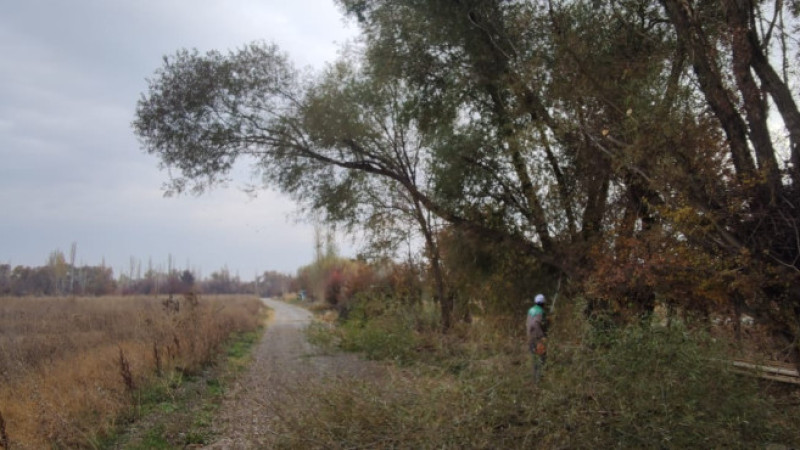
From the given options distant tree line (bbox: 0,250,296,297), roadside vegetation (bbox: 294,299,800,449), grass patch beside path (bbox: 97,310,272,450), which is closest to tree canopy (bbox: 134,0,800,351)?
Result: roadside vegetation (bbox: 294,299,800,449)

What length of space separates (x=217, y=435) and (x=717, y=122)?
9.86 metres

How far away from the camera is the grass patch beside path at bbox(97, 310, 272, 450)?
871 centimetres

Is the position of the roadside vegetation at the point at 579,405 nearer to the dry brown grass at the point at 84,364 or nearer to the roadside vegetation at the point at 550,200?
the roadside vegetation at the point at 550,200

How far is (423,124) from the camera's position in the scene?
63.0 ft

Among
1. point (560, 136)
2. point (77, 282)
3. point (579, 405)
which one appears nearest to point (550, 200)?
point (560, 136)

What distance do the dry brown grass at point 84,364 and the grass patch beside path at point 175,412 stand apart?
0.27m

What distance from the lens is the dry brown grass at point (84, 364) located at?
27.1ft

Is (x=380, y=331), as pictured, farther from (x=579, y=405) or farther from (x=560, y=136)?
(x=579, y=405)

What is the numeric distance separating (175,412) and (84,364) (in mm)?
3154

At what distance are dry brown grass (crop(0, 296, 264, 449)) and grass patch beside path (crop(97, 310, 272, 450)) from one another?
0.27 meters

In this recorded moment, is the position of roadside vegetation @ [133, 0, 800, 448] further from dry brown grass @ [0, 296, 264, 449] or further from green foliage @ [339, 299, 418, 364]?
dry brown grass @ [0, 296, 264, 449]

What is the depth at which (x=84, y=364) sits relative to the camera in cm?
1222

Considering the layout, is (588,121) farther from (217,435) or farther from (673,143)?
(217,435)

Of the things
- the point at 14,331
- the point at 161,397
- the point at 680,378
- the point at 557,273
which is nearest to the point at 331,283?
the point at 14,331
